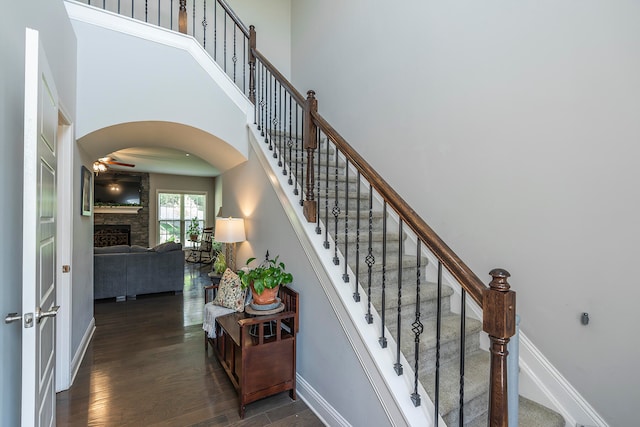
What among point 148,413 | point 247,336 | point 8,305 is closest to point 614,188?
point 247,336

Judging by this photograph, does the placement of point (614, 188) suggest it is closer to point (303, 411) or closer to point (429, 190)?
point (429, 190)

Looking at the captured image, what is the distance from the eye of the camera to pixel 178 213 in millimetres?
9688

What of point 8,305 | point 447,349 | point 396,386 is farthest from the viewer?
point 447,349

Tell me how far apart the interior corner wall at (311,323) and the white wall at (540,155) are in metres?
1.16

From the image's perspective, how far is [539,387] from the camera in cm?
188

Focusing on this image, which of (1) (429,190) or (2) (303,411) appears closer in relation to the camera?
(2) (303,411)

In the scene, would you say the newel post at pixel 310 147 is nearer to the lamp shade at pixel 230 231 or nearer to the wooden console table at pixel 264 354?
the wooden console table at pixel 264 354

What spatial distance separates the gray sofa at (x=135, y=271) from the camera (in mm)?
4840

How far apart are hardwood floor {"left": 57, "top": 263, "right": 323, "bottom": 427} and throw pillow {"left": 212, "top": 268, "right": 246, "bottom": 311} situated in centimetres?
54

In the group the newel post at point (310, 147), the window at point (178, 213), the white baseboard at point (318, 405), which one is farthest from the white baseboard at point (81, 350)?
the window at point (178, 213)

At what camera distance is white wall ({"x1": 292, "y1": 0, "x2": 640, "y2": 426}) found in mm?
1614

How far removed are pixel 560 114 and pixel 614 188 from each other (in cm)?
53

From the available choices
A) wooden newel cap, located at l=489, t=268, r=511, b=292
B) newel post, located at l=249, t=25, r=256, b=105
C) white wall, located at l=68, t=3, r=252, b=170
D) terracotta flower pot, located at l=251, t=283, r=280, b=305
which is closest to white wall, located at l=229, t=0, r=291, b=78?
newel post, located at l=249, t=25, r=256, b=105

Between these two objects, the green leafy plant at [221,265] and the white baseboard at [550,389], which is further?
the green leafy plant at [221,265]
